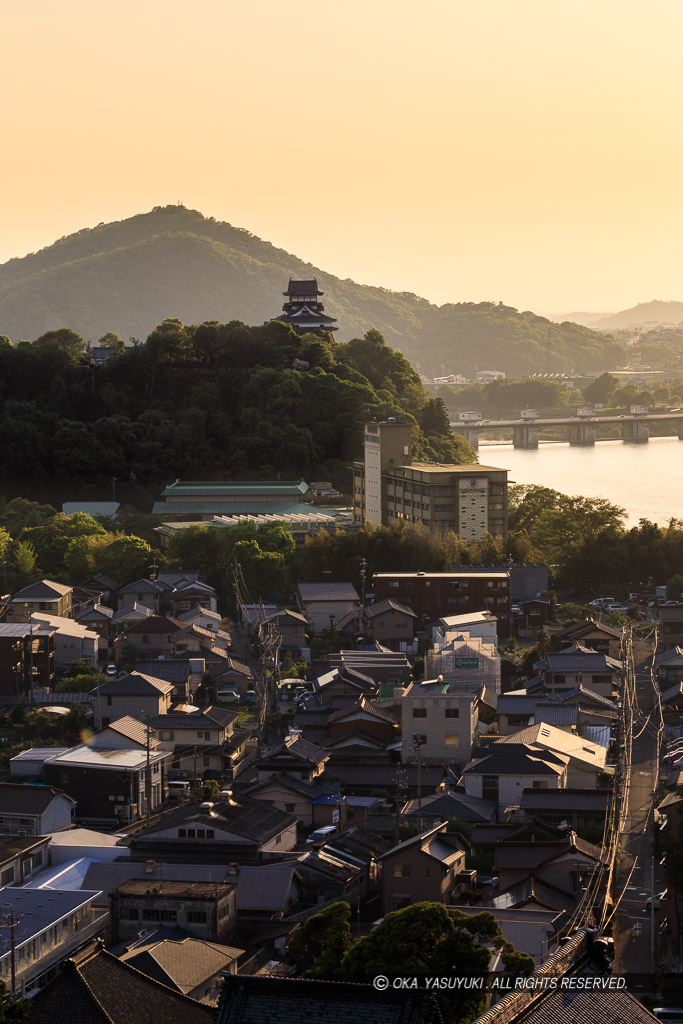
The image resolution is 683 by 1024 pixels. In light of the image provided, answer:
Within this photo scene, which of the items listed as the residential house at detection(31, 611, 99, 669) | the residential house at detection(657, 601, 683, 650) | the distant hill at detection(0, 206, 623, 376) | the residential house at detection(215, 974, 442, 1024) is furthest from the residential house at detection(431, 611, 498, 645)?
the distant hill at detection(0, 206, 623, 376)

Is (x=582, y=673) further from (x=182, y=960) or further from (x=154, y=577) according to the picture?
(x=182, y=960)

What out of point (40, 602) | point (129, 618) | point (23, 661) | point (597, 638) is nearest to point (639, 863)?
point (597, 638)

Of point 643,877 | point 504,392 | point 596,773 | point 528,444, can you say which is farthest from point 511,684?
point 504,392

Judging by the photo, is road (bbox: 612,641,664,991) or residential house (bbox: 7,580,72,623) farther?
residential house (bbox: 7,580,72,623)

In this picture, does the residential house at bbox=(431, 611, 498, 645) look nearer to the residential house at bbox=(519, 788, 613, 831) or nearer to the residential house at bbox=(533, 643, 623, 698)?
the residential house at bbox=(533, 643, 623, 698)

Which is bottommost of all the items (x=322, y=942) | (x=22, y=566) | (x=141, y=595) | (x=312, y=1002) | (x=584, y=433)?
(x=322, y=942)

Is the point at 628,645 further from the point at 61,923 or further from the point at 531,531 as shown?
the point at 61,923

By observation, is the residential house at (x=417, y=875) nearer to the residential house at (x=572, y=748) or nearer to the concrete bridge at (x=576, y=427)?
the residential house at (x=572, y=748)
